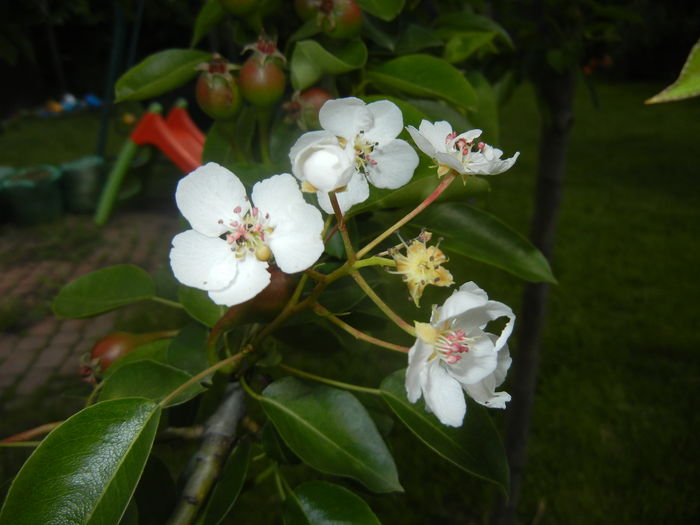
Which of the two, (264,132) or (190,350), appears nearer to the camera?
(190,350)

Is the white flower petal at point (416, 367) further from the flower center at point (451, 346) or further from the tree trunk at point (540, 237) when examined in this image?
the tree trunk at point (540, 237)

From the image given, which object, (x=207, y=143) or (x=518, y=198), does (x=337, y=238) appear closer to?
(x=207, y=143)

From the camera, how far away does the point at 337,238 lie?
A: 607 millimetres

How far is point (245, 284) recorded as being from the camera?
0.48 metres

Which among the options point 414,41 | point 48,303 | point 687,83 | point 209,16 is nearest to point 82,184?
point 48,303

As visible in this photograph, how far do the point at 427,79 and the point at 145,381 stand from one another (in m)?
0.45

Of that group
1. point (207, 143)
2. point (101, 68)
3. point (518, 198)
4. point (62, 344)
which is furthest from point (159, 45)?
point (207, 143)

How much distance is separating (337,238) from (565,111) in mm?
910

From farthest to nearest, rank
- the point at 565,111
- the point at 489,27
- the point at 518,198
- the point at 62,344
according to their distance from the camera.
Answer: the point at 518,198 < the point at 62,344 < the point at 565,111 < the point at 489,27

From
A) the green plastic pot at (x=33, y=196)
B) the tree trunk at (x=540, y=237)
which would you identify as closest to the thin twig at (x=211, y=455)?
the tree trunk at (x=540, y=237)

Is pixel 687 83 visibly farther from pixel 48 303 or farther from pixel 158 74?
pixel 48 303

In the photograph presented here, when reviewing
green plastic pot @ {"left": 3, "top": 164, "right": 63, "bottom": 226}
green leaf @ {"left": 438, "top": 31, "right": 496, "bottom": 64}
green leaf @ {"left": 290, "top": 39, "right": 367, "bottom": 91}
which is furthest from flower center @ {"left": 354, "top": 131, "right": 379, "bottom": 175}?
green plastic pot @ {"left": 3, "top": 164, "right": 63, "bottom": 226}

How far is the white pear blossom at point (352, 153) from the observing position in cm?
44

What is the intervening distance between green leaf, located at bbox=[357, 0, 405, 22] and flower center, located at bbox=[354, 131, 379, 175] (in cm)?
27
